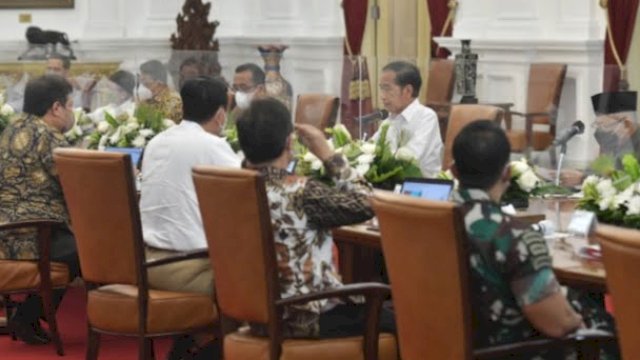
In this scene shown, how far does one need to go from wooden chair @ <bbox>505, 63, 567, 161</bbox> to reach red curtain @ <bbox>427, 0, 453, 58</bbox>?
79.8 inches

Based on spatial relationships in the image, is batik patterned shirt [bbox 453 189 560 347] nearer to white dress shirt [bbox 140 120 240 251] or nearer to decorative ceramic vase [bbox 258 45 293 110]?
white dress shirt [bbox 140 120 240 251]

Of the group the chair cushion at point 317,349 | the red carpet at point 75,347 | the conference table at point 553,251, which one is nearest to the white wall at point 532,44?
the red carpet at point 75,347

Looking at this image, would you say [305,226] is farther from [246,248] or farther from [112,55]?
[112,55]

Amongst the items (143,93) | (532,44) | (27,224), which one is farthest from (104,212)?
(532,44)

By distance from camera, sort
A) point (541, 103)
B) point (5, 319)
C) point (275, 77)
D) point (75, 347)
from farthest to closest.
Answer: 1. point (541, 103)
2. point (275, 77)
3. point (5, 319)
4. point (75, 347)

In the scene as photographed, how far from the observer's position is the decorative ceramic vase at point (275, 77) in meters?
9.68

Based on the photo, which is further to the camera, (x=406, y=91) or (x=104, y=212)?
(x=406, y=91)

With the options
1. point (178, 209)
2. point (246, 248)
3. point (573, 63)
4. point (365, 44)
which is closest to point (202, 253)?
point (178, 209)

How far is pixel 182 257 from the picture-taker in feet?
17.9

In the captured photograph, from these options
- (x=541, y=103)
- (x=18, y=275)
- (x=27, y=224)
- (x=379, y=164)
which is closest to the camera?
(x=379, y=164)

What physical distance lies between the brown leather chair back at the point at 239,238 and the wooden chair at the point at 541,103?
206 inches

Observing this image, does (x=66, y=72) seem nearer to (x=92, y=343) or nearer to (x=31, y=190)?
(x=31, y=190)

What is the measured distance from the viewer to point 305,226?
484cm

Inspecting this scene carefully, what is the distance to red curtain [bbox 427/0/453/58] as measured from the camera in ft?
45.8
